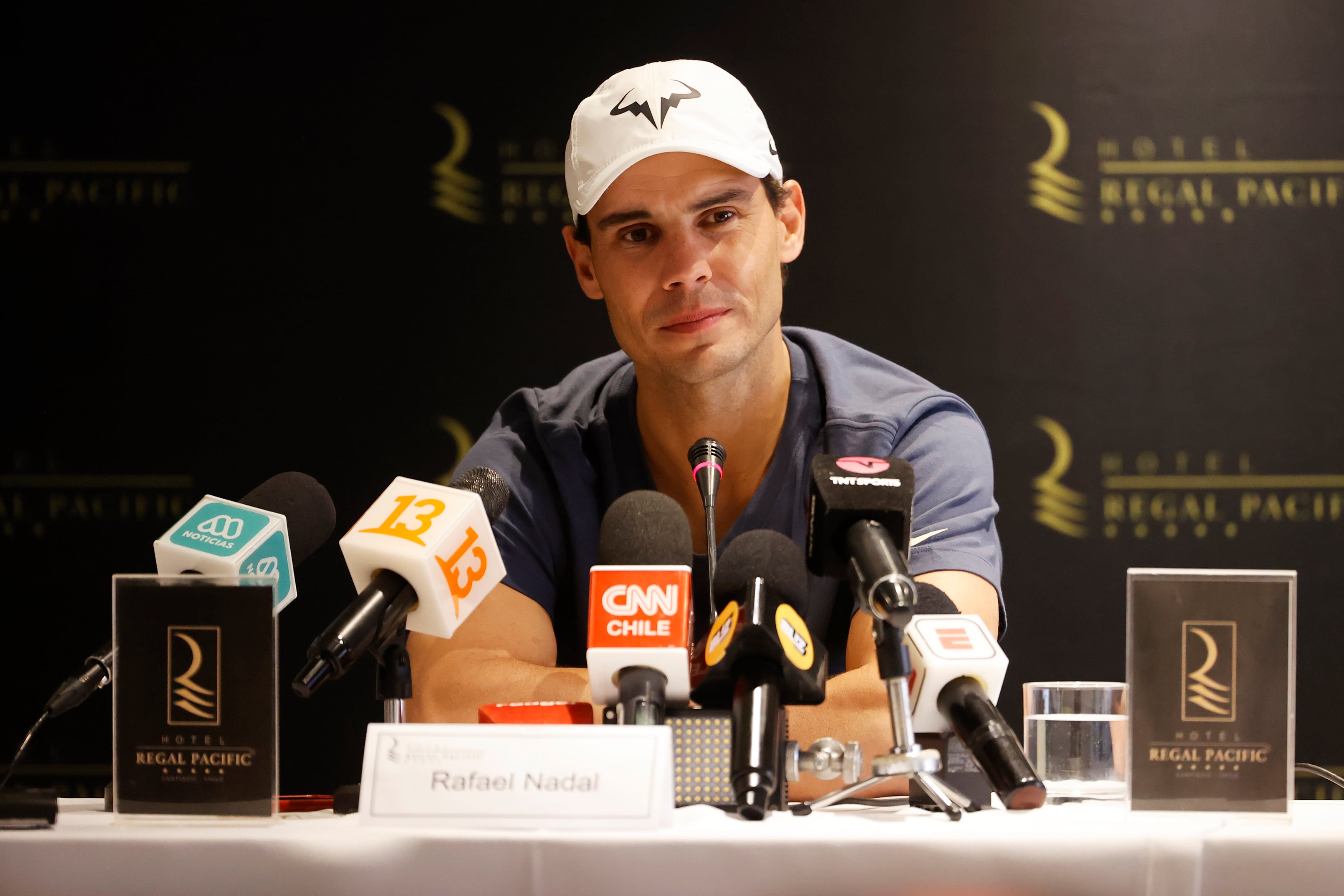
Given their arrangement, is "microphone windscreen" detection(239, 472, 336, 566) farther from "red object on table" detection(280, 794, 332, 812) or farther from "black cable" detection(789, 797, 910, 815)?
"black cable" detection(789, 797, 910, 815)

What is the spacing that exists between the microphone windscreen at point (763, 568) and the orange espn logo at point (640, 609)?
2.4 inches

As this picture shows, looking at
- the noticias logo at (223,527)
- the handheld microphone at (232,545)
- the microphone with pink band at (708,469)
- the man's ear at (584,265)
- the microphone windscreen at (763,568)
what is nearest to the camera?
the microphone windscreen at (763,568)

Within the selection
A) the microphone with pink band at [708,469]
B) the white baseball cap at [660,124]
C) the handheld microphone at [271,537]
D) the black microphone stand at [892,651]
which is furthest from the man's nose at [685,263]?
the black microphone stand at [892,651]

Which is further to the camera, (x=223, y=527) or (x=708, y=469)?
(x=708, y=469)

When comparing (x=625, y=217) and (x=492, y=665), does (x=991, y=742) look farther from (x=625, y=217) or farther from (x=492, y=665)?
(x=625, y=217)

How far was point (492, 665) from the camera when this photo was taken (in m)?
1.66

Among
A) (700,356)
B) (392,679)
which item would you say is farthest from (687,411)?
(392,679)

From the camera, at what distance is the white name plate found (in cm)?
85

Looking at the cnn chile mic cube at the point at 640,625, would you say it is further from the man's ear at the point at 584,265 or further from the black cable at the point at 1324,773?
the man's ear at the point at 584,265

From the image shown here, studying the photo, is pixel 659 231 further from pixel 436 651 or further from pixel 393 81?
pixel 393 81

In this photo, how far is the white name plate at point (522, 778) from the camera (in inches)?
33.4

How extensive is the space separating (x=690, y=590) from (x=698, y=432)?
113 cm

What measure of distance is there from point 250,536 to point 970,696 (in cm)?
78

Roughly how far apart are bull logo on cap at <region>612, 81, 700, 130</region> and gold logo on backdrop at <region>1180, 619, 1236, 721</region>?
122 centimetres
